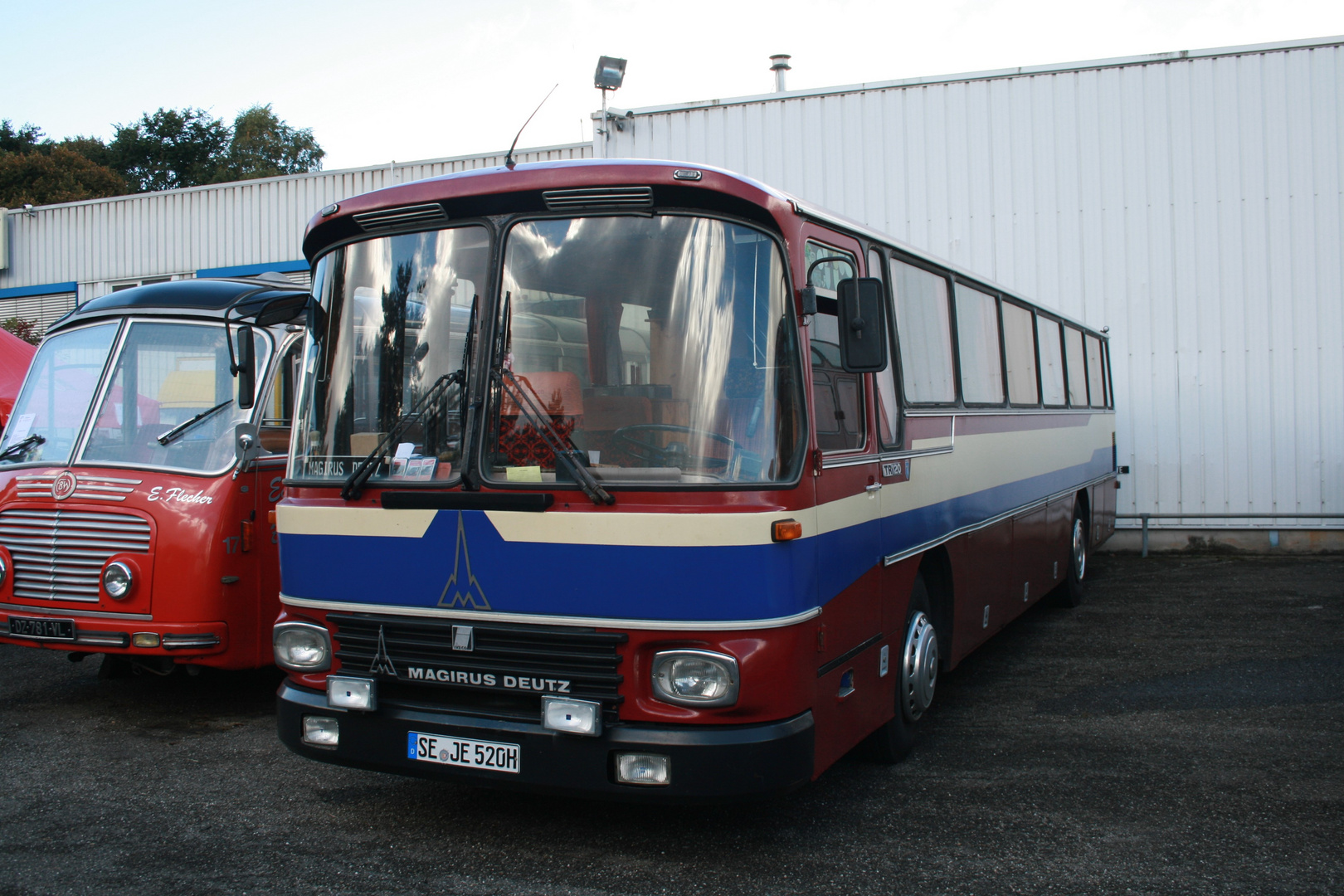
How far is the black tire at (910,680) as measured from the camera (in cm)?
545

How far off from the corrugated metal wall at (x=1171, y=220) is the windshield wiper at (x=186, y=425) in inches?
376

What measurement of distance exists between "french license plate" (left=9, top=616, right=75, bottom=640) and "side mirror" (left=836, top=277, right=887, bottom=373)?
483cm

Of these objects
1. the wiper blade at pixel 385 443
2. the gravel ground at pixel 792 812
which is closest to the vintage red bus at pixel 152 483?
the gravel ground at pixel 792 812

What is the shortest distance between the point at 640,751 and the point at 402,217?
2.40 metres

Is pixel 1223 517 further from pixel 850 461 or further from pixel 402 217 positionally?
pixel 402 217

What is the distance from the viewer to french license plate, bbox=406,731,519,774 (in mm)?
4129

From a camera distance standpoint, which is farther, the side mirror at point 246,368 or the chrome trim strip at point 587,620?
the side mirror at point 246,368

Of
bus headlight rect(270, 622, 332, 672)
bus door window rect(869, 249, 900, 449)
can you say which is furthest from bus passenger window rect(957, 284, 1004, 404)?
bus headlight rect(270, 622, 332, 672)

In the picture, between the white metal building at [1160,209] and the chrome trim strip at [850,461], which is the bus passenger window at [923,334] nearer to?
the chrome trim strip at [850,461]

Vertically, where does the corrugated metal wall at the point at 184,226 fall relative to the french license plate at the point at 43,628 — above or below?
above

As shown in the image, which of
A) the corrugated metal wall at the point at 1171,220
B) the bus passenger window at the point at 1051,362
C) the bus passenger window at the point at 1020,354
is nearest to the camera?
the bus passenger window at the point at 1020,354

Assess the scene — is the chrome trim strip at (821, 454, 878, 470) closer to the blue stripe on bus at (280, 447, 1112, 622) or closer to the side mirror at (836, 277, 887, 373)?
the blue stripe on bus at (280, 447, 1112, 622)

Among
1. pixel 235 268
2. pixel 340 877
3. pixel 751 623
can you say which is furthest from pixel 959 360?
pixel 235 268

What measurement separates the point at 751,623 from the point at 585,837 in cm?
139
